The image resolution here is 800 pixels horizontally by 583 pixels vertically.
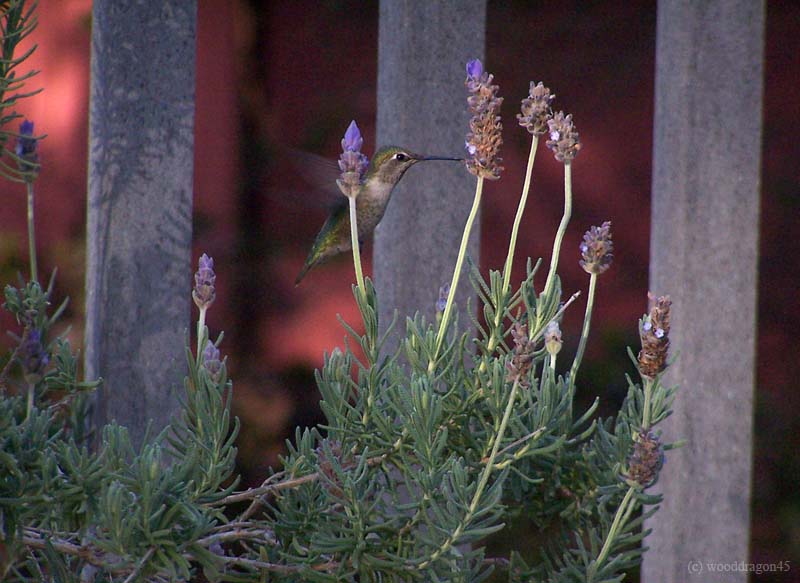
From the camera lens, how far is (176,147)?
67.2 inches

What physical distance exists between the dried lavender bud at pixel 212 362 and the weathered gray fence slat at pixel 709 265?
113 cm

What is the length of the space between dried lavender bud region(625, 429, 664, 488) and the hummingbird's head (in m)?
0.74

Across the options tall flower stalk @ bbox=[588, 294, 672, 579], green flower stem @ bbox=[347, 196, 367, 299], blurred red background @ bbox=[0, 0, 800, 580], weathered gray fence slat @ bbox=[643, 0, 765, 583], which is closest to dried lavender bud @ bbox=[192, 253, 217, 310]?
green flower stem @ bbox=[347, 196, 367, 299]

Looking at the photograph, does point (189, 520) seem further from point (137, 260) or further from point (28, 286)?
point (137, 260)

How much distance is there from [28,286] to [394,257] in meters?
0.79

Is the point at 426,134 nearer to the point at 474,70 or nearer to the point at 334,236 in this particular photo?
the point at 334,236

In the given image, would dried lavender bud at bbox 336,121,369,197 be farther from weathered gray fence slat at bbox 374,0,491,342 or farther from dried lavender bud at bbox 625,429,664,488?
weathered gray fence slat at bbox 374,0,491,342

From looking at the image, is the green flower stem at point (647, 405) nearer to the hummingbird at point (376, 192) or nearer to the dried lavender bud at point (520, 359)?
the dried lavender bud at point (520, 359)

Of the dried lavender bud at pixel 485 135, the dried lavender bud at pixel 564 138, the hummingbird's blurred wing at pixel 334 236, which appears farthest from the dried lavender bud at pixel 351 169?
the hummingbird's blurred wing at pixel 334 236

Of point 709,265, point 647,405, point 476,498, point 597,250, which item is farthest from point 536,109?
point 709,265

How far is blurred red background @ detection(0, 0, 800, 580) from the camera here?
3381 mm

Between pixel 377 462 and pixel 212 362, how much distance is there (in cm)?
25

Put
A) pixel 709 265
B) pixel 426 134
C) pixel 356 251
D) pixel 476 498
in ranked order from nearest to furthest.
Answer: pixel 476 498 → pixel 356 251 → pixel 426 134 → pixel 709 265

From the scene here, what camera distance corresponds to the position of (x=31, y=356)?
3.75 ft
